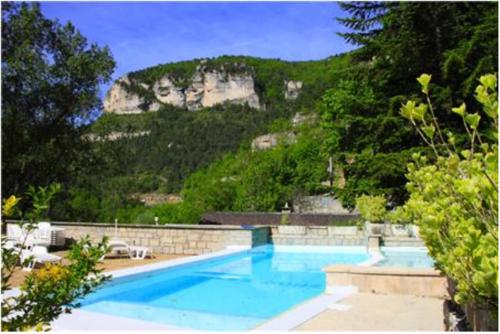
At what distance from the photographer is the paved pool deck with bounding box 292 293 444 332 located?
5.90m

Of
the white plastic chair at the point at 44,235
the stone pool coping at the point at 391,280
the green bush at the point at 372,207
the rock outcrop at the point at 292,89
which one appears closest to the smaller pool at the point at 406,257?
the green bush at the point at 372,207

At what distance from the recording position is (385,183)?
13141 mm

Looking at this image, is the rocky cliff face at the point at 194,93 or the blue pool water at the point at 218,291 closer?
the blue pool water at the point at 218,291

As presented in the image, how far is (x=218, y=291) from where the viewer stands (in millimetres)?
10453

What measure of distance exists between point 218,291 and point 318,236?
755 centimetres

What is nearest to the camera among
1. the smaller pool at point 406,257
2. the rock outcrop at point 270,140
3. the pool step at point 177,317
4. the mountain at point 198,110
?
the pool step at point 177,317

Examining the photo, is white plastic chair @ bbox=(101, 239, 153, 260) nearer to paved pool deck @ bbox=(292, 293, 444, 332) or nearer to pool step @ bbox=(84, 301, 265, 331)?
pool step @ bbox=(84, 301, 265, 331)

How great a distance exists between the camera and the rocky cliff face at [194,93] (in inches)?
3364

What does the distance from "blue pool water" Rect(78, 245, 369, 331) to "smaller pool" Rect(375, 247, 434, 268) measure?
1.11 meters

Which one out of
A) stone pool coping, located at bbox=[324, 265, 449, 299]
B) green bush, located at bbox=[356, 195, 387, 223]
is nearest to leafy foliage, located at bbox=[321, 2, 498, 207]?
green bush, located at bbox=[356, 195, 387, 223]

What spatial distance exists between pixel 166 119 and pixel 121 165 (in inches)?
2331

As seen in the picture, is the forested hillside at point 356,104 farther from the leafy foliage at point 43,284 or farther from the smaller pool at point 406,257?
the leafy foliage at point 43,284

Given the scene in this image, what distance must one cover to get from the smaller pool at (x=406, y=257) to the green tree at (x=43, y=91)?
427 inches

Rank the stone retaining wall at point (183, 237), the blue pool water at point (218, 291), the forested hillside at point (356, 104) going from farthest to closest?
the stone retaining wall at point (183, 237) → the forested hillside at point (356, 104) → the blue pool water at point (218, 291)
